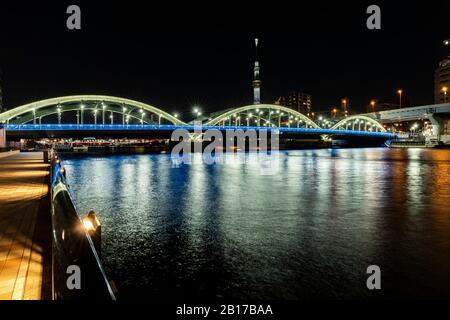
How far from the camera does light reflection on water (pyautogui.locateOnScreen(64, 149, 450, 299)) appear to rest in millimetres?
6418

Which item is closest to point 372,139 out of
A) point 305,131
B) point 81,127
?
point 305,131

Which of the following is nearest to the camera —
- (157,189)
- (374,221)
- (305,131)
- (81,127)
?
(374,221)

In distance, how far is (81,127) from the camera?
216 ft

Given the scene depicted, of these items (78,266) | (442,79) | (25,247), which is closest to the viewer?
(78,266)

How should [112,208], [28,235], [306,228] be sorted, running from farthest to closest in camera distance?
[112,208]
[306,228]
[28,235]

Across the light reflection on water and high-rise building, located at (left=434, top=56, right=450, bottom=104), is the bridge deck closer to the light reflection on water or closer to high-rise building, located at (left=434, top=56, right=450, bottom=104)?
the light reflection on water

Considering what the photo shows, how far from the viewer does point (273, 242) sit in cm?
900

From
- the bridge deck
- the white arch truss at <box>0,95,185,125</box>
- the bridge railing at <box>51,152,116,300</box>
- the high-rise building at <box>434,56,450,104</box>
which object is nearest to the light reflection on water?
the bridge deck

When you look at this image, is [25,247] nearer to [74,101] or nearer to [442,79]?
[74,101]

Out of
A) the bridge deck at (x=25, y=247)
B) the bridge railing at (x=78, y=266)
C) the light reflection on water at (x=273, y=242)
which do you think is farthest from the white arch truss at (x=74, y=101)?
the bridge railing at (x=78, y=266)

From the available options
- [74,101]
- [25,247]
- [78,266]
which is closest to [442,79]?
[74,101]
